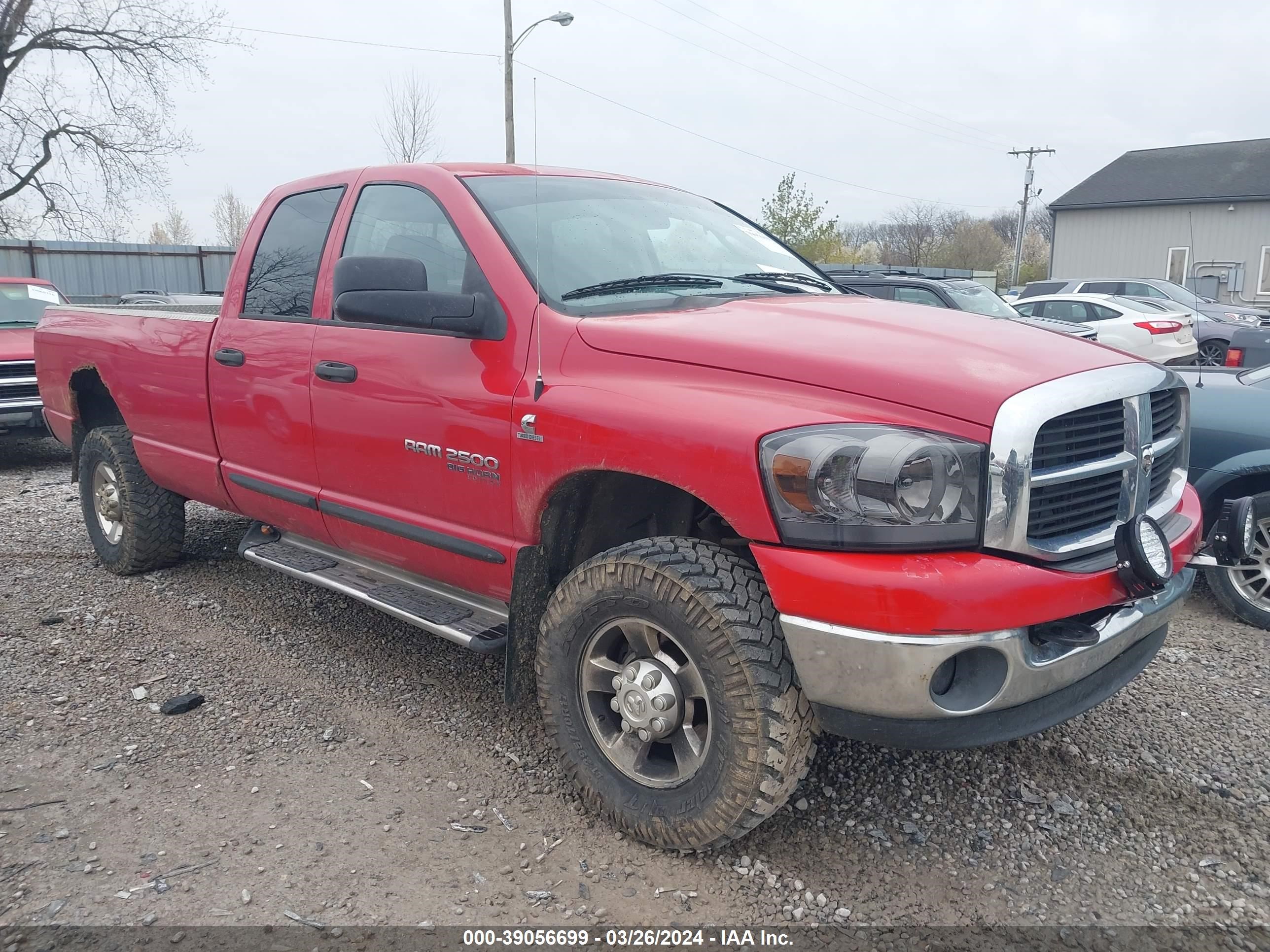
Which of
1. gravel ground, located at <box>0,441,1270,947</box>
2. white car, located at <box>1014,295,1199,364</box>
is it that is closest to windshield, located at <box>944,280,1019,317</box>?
white car, located at <box>1014,295,1199,364</box>

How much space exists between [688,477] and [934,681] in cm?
78

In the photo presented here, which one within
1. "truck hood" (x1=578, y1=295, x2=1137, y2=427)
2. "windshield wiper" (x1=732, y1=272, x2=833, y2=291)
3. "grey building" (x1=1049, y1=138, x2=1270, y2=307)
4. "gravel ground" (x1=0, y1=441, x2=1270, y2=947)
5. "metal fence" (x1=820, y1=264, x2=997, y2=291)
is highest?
"grey building" (x1=1049, y1=138, x2=1270, y2=307)

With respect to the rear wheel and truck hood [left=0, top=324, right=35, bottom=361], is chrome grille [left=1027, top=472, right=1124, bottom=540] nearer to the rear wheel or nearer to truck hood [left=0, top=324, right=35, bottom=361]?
truck hood [left=0, top=324, right=35, bottom=361]

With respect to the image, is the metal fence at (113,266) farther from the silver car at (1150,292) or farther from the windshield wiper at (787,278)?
the windshield wiper at (787,278)

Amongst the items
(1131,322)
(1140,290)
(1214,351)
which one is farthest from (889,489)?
(1140,290)

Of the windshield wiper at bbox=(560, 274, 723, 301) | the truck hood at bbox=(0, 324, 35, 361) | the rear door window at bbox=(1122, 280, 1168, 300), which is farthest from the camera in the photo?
→ the rear door window at bbox=(1122, 280, 1168, 300)

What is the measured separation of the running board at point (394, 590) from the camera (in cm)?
323

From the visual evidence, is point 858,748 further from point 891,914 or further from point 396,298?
point 396,298

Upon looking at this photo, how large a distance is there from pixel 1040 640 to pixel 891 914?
2.64ft

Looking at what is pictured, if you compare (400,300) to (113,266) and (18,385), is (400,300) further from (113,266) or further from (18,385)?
(113,266)

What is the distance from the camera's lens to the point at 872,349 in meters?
2.58

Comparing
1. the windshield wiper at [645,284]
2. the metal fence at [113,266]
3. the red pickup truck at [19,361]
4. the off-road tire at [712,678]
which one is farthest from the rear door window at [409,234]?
the metal fence at [113,266]

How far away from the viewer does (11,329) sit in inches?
379

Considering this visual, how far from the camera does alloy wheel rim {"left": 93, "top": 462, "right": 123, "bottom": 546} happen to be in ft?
17.5
